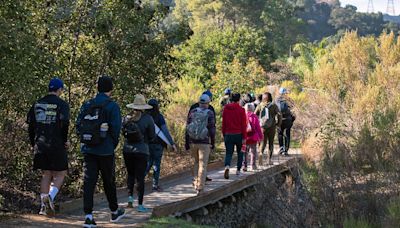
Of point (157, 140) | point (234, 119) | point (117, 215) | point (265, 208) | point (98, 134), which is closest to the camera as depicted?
point (98, 134)

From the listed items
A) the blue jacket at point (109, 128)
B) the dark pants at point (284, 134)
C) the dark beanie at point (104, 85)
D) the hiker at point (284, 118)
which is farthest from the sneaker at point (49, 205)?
Answer: the dark pants at point (284, 134)

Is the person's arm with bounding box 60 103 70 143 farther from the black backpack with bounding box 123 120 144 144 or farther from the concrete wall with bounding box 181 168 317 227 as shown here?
the concrete wall with bounding box 181 168 317 227

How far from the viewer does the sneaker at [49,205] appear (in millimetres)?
8530

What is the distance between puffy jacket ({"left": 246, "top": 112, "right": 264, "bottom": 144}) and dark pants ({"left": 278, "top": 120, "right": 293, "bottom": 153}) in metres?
3.35

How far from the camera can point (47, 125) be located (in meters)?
8.19

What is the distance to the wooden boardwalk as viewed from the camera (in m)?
8.57

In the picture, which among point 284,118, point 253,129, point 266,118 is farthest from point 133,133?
point 284,118

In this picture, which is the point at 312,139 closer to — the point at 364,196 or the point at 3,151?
the point at 364,196

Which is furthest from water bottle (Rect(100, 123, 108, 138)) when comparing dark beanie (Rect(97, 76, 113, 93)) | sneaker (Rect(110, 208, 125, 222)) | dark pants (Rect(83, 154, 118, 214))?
sneaker (Rect(110, 208, 125, 222))

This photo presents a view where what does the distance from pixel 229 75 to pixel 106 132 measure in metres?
20.3

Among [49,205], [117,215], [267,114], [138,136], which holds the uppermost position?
[267,114]

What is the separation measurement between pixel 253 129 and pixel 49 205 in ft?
19.7

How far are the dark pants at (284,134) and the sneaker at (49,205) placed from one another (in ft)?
30.4

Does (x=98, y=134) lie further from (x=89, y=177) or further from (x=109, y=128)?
(x=89, y=177)
